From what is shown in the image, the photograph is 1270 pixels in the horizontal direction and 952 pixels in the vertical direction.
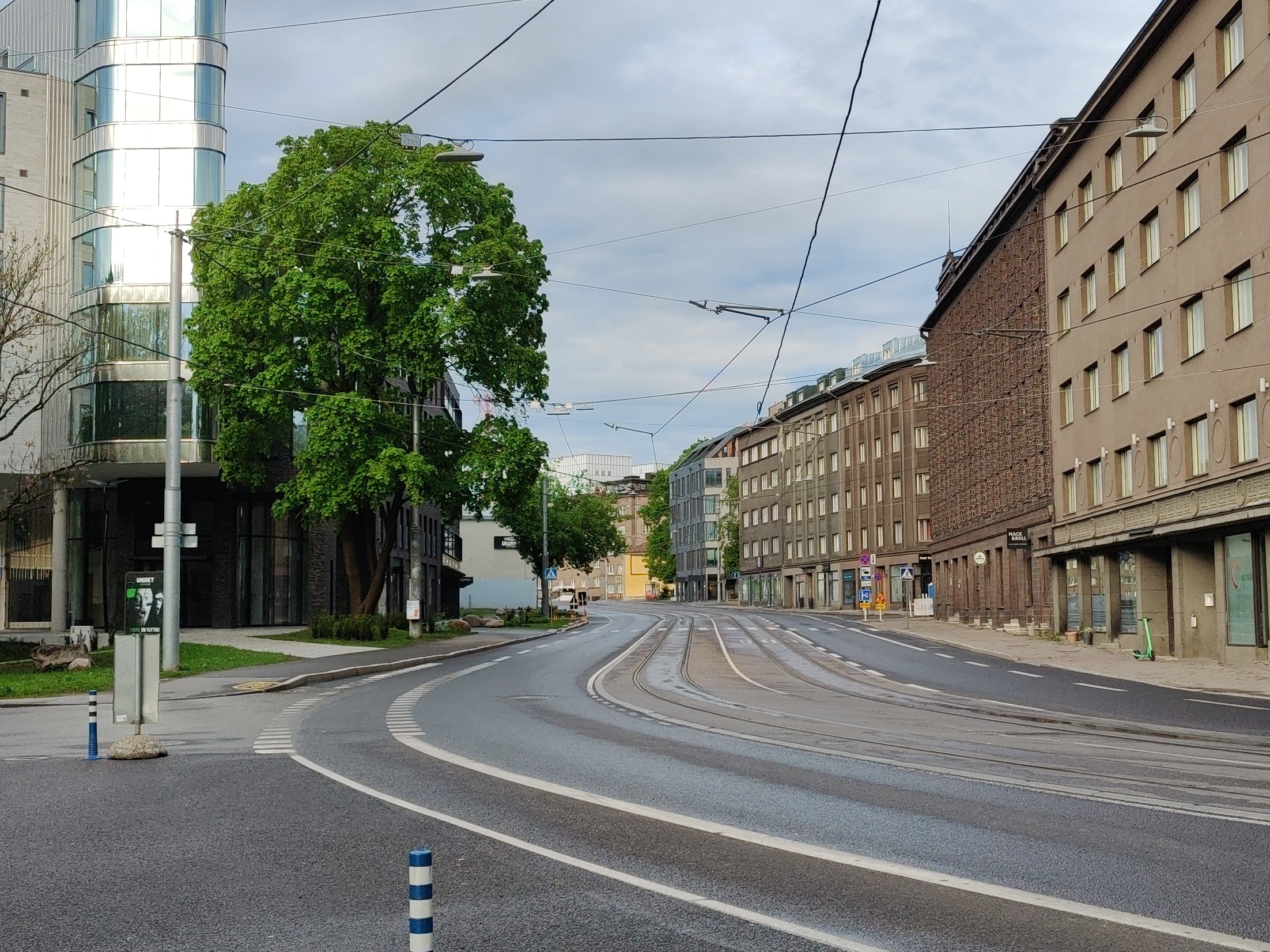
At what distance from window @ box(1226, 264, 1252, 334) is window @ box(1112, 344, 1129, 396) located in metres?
7.80

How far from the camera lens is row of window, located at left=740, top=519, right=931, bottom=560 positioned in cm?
8681

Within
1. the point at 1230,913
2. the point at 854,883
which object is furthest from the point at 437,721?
the point at 1230,913

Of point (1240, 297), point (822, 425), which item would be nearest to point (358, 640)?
point (1240, 297)

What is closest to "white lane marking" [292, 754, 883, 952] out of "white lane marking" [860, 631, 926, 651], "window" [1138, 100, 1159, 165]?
"window" [1138, 100, 1159, 165]

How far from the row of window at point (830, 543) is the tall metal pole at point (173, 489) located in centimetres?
6165

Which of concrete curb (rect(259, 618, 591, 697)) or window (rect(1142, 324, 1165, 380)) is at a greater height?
window (rect(1142, 324, 1165, 380))

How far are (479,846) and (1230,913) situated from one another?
430 centimetres

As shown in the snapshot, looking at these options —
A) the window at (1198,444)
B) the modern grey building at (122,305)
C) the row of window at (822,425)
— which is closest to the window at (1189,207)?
the window at (1198,444)

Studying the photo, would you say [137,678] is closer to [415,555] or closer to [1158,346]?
[415,555]

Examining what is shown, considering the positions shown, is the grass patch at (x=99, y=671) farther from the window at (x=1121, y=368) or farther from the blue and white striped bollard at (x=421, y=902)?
the window at (x=1121, y=368)

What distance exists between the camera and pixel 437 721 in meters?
17.8

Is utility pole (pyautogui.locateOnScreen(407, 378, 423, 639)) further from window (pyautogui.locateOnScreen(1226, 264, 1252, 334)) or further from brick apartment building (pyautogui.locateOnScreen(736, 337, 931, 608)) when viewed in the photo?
brick apartment building (pyautogui.locateOnScreen(736, 337, 931, 608))

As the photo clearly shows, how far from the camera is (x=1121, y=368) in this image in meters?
39.6

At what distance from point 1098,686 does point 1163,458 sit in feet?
39.0
